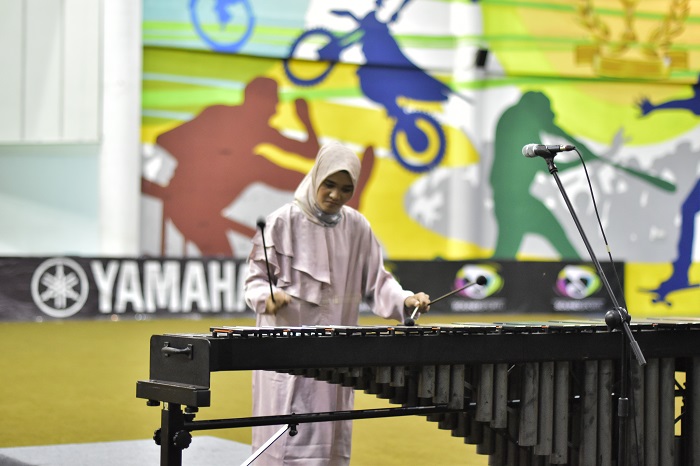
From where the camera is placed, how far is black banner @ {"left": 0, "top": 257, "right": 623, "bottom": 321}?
12492 millimetres

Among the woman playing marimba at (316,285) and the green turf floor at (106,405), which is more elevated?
the woman playing marimba at (316,285)

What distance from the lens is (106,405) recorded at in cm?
721

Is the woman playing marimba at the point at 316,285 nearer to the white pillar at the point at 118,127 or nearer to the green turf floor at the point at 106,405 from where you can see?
the green turf floor at the point at 106,405

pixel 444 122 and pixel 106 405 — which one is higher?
pixel 444 122

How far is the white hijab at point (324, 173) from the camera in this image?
4273 mm

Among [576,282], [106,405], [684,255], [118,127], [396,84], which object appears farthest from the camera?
[684,255]

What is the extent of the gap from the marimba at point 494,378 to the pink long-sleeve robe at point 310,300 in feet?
1.40

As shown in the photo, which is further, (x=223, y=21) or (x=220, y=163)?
(x=220, y=163)

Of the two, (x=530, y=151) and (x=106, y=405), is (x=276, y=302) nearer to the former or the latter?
(x=530, y=151)

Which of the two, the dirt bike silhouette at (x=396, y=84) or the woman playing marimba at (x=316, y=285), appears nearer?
the woman playing marimba at (x=316, y=285)

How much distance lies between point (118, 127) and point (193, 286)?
2.56 meters

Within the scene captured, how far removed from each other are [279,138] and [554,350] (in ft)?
39.3

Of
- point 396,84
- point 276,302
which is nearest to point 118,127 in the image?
point 396,84

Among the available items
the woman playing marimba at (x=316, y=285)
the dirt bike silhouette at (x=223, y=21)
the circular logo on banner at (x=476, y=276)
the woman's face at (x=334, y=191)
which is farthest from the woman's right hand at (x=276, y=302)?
the dirt bike silhouette at (x=223, y=21)
